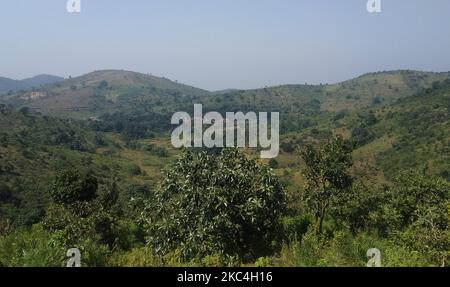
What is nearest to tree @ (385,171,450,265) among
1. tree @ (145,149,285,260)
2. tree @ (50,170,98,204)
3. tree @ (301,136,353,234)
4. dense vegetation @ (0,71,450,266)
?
dense vegetation @ (0,71,450,266)

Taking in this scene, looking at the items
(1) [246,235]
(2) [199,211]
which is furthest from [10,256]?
(1) [246,235]

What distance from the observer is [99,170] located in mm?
85250

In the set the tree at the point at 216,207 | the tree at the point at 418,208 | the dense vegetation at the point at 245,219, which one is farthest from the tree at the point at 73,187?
the tree at the point at 418,208

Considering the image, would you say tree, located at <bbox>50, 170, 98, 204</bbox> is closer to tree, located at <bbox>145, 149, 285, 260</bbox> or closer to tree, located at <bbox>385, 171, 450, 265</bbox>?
tree, located at <bbox>145, 149, 285, 260</bbox>

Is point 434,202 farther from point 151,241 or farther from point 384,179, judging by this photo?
point 384,179

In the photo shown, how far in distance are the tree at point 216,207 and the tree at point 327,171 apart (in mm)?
3223

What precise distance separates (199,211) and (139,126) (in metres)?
164

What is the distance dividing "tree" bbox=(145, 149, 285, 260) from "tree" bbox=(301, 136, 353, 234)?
3.22 meters

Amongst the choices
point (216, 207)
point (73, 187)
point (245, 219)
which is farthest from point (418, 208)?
point (73, 187)

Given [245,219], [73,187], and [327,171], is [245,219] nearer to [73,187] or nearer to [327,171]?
[327,171]

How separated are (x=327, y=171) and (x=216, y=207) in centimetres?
683

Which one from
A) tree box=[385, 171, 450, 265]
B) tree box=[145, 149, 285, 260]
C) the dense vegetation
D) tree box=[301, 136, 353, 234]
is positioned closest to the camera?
the dense vegetation

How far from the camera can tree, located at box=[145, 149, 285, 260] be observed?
1295 centimetres

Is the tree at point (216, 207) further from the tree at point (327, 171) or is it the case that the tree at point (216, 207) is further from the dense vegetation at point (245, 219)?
the tree at point (327, 171)
